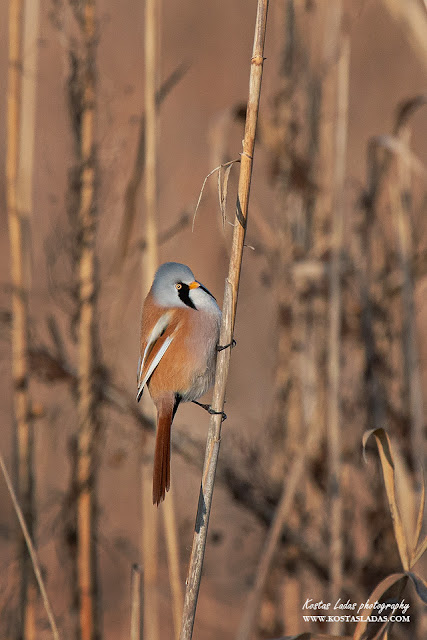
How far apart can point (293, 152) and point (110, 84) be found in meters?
0.71

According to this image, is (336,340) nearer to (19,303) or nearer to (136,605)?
(19,303)

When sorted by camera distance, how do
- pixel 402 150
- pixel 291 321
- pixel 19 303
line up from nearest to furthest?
pixel 19 303 < pixel 402 150 < pixel 291 321

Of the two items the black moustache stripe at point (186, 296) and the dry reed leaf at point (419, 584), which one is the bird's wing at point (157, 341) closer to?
the black moustache stripe at point (186, 296)

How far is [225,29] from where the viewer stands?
655 cm

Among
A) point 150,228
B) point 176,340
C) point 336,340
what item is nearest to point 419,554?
point 176,340

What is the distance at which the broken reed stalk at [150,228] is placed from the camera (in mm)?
2037

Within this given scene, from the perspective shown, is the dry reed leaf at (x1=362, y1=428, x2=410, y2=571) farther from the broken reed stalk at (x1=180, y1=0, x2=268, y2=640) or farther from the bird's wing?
the bird's wing

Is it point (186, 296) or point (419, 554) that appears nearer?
point (419, 554)

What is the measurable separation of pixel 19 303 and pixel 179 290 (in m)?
0.62

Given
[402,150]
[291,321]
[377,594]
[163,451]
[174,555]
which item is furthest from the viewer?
[291,321]

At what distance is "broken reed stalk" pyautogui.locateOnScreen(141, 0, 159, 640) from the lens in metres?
2.04

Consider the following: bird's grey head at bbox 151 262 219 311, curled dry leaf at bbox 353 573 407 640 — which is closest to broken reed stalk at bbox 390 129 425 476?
bird's grey head at bbox 151 262 219 311

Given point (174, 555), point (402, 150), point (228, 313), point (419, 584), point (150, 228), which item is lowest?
point (419, 584)

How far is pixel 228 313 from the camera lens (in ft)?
4.25
